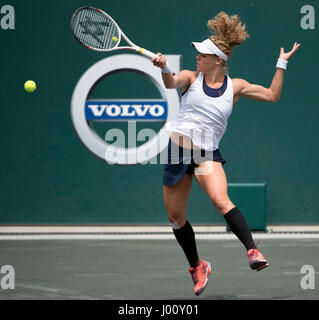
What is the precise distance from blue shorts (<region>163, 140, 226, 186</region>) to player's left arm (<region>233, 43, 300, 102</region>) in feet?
1.80

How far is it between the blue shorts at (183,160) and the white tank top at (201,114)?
0.19 ft

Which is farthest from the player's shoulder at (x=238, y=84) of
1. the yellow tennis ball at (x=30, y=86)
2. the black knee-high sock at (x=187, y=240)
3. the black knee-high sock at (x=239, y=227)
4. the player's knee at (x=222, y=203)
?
the yellow tennis ball at (x=30, y=86)

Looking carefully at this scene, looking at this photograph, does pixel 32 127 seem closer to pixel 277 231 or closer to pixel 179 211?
pixel 277 231

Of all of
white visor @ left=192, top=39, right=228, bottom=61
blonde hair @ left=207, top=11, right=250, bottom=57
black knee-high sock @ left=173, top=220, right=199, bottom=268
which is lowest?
black knee-high sock @ left=173, top=220, right=199, bottom=268

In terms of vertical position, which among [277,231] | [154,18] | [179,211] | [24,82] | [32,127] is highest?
[154,18]

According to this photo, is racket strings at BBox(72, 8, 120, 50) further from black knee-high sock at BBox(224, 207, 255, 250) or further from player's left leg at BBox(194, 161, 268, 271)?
black knee-high sock at BBox(224, 207, 255, 250)

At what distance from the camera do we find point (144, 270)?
7.26 metres

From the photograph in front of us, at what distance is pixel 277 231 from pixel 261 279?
3.81 meters

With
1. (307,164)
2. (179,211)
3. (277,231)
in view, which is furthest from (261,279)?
(307,164)

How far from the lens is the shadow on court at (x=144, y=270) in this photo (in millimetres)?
6004

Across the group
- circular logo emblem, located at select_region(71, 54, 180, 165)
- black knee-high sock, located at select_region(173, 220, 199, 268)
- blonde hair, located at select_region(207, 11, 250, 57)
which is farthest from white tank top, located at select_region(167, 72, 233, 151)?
circular logo emblem, located at select_region(71, 54, 180, 165)

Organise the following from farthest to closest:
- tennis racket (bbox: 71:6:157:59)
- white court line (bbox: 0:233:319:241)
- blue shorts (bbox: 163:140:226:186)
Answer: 1. white court line (bbox: 0:233:319:241)
2. tennis racket (bbox: 71:6:157:59)
3. blue shorts (bbox: 163:140:226:186)

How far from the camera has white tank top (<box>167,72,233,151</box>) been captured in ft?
18.7

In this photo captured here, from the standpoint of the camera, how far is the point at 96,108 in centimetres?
1087
